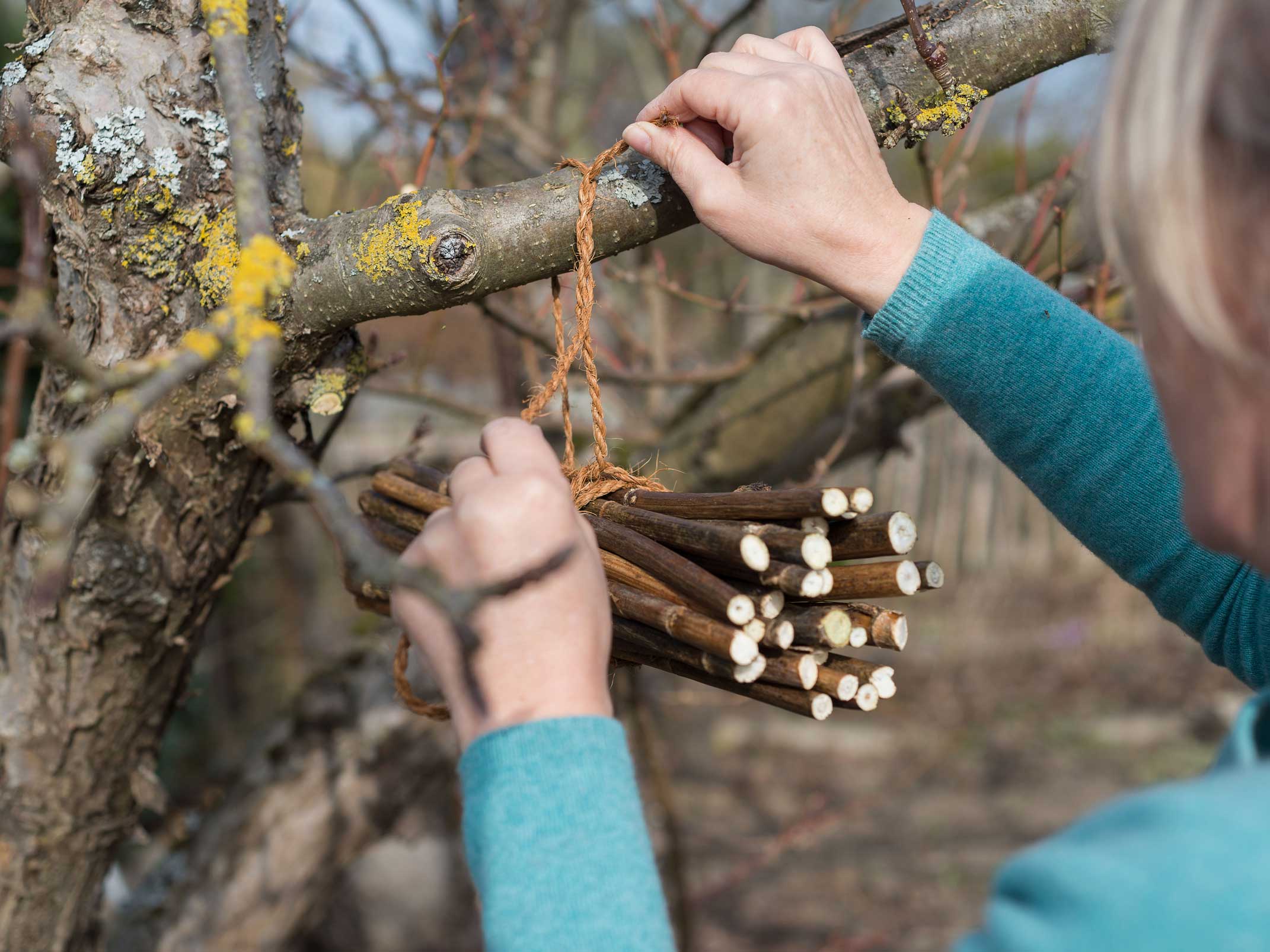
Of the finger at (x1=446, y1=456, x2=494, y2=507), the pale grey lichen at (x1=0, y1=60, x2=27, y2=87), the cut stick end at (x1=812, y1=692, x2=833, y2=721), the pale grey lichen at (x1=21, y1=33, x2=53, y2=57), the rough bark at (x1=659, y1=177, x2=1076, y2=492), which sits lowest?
the cut stick end at (x1=812, y1=692, x2=833, y2=721)

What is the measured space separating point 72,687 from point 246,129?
1065 mm

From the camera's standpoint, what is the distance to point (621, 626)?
111cm

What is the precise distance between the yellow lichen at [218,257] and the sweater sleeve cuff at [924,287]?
843mm

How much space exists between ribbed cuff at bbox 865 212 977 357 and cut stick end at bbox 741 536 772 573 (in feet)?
1.38

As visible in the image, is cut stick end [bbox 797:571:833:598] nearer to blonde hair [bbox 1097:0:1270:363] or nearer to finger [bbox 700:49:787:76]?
blonde hair [bbox 1097:0:1270:363]

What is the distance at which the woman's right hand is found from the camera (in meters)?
1.13

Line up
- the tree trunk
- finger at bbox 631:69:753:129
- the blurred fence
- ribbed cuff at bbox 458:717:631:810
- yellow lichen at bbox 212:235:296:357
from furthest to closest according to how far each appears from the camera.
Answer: the blurred fence
the tree trunk
finger at bbox 631:69:753:129
ribbed cuff at bbox 458:717:631:810
yellow lichen at bbox 212:235:296:357

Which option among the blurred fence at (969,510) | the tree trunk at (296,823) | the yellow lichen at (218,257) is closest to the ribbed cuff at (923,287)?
the yellow lichen at (218,257)

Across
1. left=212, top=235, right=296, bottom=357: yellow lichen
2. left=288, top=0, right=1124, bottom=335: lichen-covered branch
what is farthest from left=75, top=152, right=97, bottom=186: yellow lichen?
left=212, top=235, right=296, bottom=357: yellow lichen

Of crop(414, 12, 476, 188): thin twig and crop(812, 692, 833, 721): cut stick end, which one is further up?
crop(414, 12, 476, 188): thin twig

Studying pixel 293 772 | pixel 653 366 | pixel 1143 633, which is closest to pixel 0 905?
pixel 293 772

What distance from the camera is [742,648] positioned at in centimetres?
97

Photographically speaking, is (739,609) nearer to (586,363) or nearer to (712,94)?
(586,363)

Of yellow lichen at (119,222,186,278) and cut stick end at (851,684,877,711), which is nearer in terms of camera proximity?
cut stick end at (851,684,877,711)
